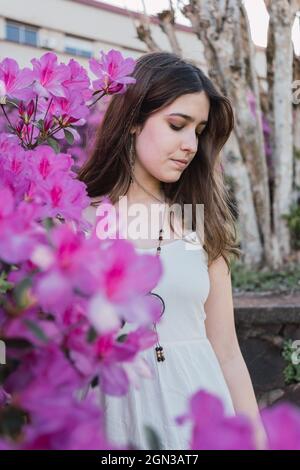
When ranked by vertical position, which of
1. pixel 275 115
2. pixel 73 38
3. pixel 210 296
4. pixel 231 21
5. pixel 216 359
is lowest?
pixel 216 359

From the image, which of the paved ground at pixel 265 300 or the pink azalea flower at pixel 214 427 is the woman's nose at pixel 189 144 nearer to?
the pink azalea flower at pixel 214 427

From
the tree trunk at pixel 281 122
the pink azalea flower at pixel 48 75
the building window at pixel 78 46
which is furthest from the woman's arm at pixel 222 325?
the building window at pixel 78 46

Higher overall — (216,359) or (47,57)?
(47,57)

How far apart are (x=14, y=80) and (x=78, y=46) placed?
61.1 ft

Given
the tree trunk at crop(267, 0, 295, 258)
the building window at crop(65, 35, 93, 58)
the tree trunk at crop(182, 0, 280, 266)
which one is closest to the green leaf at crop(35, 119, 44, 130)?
the tree trunk at crop(182, 0, 280, 266)

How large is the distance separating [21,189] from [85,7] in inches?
727

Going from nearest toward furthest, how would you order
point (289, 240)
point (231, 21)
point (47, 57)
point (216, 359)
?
1. point (47, 57)
2. point (216, 359)
3. point (231, 21)
4. point (289, 240)

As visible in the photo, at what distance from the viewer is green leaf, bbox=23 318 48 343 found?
1.55ft

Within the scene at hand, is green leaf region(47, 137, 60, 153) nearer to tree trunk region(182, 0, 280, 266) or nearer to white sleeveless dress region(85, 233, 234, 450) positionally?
white sleeveless dress region(85, 233, 234, 450)

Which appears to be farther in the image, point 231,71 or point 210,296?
point 231,71

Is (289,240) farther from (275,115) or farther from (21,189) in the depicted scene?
(21,189)

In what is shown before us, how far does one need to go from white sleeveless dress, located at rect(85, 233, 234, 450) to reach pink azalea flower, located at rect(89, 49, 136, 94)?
0.53 metres

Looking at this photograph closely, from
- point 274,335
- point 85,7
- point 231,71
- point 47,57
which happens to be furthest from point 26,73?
point 85,7

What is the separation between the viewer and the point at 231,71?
154 inches
